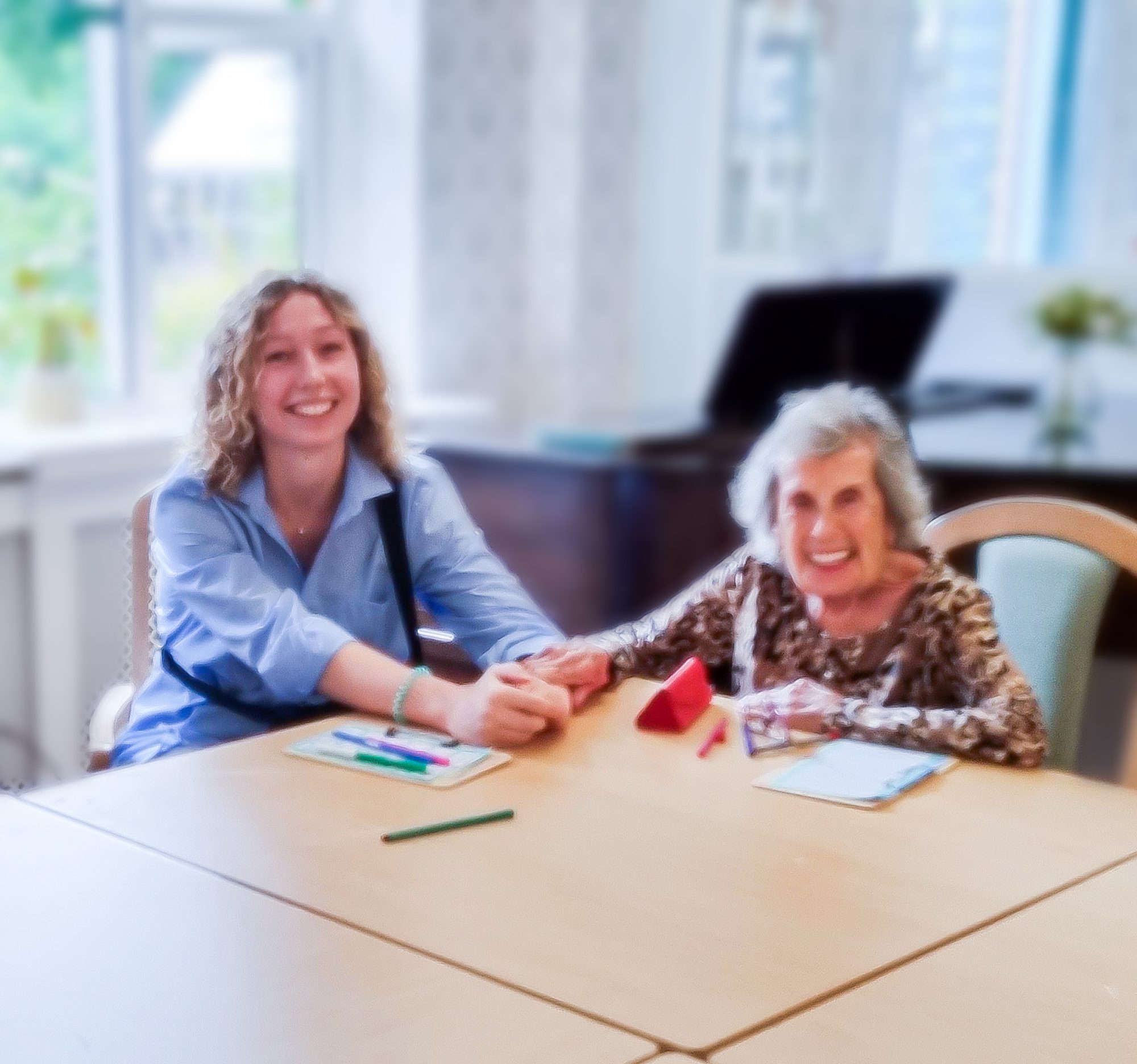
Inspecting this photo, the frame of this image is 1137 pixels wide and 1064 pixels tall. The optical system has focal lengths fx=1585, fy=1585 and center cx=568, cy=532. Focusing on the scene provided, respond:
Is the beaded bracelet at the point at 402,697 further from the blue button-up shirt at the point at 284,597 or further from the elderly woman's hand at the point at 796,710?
the elderly woman's hand at the point at 796,710

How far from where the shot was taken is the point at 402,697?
1676 mm

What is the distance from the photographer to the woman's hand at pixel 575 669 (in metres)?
1.75

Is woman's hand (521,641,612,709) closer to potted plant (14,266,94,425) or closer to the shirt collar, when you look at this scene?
the shirt collar

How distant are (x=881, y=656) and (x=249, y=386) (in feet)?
2.60

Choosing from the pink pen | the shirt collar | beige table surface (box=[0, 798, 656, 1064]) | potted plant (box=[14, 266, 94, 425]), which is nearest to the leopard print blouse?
the pink pen

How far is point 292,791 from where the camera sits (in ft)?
4.81

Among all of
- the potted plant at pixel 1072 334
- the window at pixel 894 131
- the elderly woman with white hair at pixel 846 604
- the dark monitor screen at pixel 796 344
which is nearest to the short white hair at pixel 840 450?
the elderly woman with white hair at pixel 846 604

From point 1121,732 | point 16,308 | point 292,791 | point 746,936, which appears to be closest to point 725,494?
point 1121,732

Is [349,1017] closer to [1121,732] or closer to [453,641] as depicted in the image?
[453,641]

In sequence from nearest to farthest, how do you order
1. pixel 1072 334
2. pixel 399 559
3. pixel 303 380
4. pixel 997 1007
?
1. pixel 997 1007
2. pixel 303 380
3. pixel 399 559
4. pixel 1072 334

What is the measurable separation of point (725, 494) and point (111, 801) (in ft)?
6.75

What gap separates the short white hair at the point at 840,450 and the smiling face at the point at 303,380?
1.64 ft

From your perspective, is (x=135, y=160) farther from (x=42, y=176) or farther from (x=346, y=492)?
(x=346, y=492)

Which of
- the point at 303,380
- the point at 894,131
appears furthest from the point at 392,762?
the point at 894,131
